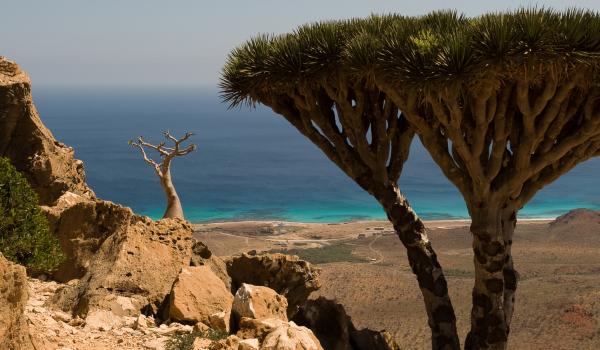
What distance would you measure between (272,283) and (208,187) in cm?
9011

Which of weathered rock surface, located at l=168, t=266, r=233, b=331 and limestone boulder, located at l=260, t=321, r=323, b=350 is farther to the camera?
weathered rock surface, located at l=168, t=266, r=233, b=331

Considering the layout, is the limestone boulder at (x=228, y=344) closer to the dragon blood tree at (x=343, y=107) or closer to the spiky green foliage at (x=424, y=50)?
the spiky green foliage at (x=424, y=50)

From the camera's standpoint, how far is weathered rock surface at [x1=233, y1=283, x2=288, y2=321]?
9.03 metres

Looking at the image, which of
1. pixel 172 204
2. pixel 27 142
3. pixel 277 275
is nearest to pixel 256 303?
pixel 277 275

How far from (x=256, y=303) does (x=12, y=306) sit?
12.7 feet

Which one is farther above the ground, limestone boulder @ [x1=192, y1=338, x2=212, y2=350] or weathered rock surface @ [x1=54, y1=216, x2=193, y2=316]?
weathered rock surface @ [x1=54, y1=216, x2=193, y2=316]

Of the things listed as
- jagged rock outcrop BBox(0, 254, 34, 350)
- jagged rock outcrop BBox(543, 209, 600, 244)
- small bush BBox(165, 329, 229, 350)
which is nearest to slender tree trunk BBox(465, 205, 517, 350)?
small bush BBox(165, 329, 229, 350)

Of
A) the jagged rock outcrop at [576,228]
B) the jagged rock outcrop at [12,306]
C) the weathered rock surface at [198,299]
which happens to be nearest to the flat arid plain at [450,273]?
the jagged rock outcrop at [576,228]

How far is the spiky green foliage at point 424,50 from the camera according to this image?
9.82m

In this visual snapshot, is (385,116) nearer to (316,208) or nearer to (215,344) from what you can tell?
(215,344)

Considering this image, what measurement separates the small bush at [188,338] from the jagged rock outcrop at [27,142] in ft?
20.9

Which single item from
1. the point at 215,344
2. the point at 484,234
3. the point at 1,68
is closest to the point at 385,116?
the point at 484,234

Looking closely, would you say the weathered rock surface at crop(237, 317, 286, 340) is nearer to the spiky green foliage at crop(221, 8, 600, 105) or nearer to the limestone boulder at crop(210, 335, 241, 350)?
the limestone boulder at crop(210, 335, 241, 350)

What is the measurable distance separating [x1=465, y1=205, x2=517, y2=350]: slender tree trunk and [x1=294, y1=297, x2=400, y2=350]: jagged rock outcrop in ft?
5.84
